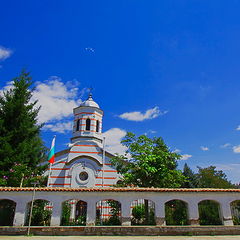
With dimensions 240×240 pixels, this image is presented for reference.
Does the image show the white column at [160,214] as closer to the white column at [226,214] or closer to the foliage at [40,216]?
the white column at [226,214]

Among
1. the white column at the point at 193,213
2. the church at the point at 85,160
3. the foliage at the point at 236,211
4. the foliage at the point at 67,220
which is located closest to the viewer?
the white column at the point at 193,213

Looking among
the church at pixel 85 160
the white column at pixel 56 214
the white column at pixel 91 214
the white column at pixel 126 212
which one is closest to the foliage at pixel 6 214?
the white column at pixel 56 214

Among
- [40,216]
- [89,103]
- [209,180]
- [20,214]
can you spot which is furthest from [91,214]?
[209,180]

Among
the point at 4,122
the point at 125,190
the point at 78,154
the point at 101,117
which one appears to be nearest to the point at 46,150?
the point at 78,154

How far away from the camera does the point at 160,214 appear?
1152 centimetres

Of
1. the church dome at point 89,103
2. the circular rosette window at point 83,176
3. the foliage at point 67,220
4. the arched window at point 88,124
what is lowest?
the foliage at point 67,220

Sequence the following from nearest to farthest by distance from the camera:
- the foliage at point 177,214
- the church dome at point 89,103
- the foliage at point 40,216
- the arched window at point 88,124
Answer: the foliage at point 40,216 < the foliage at point 177,214 < the arched window at point 88,124 < the church dome at point 89,103

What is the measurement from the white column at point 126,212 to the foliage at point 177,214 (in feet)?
8.68

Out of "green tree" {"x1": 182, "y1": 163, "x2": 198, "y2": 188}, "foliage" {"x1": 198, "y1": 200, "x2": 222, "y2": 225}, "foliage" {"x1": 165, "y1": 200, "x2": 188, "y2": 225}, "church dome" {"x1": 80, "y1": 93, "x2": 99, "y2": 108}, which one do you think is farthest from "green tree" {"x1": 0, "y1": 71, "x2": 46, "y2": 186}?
"green tree" {"x1": 182, "y1": 163, "x2": 198, "y2": 188}

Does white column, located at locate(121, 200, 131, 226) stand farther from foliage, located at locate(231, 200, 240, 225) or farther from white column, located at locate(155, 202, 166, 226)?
foliage, located at locate(231, 200, 240, 225)

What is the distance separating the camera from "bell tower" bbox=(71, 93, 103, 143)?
78.6ft

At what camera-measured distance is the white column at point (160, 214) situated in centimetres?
1140

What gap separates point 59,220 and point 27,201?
2.12 m

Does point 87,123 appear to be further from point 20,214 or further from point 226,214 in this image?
point 226,214
